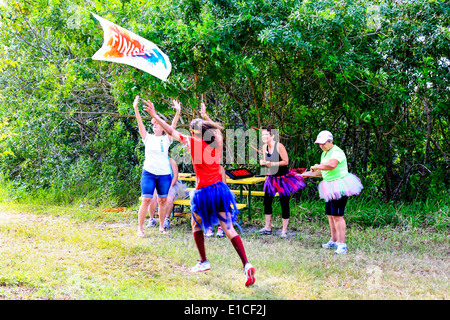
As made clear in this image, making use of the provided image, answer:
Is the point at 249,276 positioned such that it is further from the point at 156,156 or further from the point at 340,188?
the point at 156,156

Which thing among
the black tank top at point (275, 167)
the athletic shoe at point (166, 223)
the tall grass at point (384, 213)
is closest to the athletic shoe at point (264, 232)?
the tall grass at point (384, 213)

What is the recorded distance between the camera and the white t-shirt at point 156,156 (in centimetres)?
642

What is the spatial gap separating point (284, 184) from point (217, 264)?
1.98m

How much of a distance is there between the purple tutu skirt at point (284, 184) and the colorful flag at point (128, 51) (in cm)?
244

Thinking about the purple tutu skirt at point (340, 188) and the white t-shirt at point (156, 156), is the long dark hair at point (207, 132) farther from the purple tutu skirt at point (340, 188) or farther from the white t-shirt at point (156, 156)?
the white t-shirt at point (156, 156)

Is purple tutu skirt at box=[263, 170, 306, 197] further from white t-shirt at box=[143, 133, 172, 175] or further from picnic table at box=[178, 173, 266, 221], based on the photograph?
white t-shirt at box=[143, 133, 172, 175]

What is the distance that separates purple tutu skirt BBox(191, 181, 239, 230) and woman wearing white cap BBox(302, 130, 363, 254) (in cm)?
162

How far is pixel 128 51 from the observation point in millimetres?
4691

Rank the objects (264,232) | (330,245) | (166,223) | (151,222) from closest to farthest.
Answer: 1. (330,245)
2. (264,232)
3. (166,223)
4. (151,222)

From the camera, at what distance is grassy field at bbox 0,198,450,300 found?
404cm

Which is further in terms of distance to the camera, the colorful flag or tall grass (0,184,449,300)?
the colorful flag

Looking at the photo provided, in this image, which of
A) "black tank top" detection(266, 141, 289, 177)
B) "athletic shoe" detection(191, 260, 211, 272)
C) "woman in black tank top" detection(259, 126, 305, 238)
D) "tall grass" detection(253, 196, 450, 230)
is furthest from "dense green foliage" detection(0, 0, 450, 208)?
"athletic shoe" detection(191, 260, 211, 272)

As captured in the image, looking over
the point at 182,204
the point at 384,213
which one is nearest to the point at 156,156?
the point at 182,204

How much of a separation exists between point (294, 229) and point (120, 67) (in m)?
4.01
